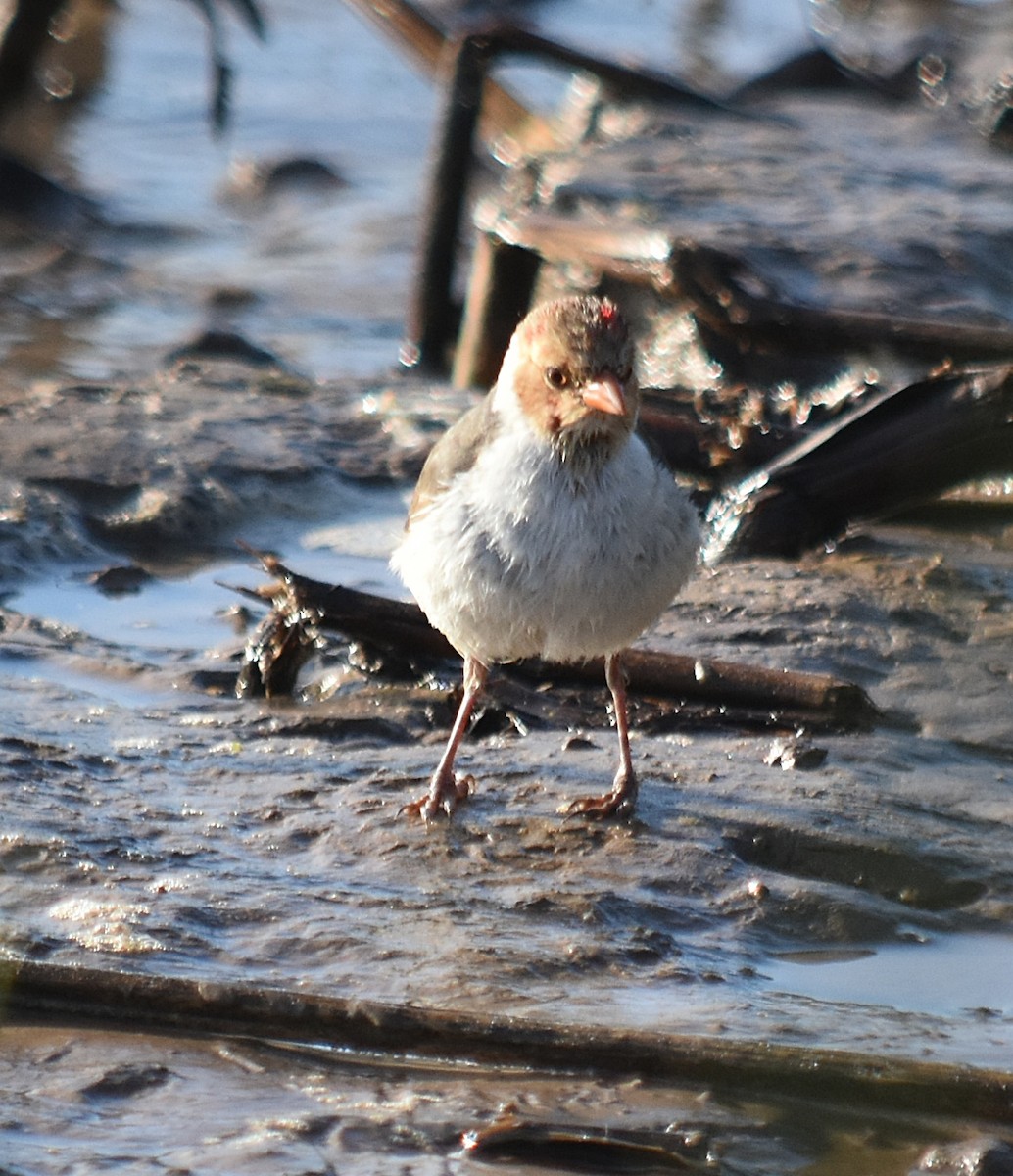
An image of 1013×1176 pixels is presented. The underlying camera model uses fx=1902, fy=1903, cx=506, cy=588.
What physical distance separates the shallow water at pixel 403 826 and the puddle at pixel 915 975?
0.01 m

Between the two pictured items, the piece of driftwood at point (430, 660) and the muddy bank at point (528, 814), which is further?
the piece of driftwood at point (430, 660)

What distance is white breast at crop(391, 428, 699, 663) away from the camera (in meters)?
4.64

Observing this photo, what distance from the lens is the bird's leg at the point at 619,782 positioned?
16.0 ft

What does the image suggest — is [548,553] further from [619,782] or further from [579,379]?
[619,782]

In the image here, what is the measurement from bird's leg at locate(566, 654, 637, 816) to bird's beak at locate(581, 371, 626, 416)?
0.81 meters

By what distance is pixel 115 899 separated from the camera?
420 cm

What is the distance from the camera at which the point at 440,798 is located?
491cm

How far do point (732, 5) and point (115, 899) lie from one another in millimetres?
15858

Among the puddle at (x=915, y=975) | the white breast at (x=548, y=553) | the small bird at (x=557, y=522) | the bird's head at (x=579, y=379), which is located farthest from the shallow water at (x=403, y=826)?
the bird's head at (x=579, y=379)

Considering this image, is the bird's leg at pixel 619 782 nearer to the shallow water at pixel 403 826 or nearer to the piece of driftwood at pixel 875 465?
the shallow water at pixel 403 826

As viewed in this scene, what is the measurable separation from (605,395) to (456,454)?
1.75 feet

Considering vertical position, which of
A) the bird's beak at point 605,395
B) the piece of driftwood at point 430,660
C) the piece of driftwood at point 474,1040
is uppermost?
the bird's beak at point 605,395

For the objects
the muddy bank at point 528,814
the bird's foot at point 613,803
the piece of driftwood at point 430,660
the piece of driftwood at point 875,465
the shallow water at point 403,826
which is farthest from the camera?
the piece of driftwood at point 875,465

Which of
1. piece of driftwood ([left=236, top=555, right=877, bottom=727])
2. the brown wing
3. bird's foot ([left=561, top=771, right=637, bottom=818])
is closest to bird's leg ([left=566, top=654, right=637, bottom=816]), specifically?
bird's foot ([left=561, top=771, right=637, bottom=818])
